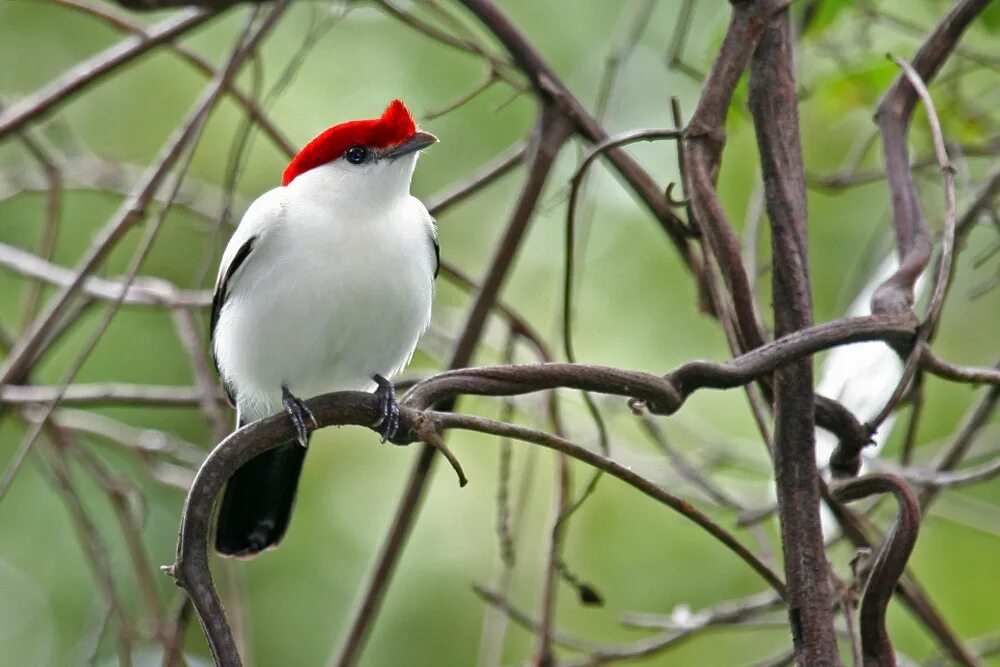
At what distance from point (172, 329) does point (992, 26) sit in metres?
4.30

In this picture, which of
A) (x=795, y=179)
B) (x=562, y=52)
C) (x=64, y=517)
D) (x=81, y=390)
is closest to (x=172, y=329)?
(x=64, y=517)

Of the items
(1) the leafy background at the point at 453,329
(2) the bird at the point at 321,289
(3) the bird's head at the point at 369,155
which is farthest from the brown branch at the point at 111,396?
(1) the leafy background at the point at 453,329

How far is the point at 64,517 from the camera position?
19.7ft

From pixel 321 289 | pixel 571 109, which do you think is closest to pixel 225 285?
pixel 321 289

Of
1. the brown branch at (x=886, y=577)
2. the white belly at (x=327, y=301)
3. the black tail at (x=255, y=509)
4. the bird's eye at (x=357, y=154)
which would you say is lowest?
the brown branch at (x=886, y=577)

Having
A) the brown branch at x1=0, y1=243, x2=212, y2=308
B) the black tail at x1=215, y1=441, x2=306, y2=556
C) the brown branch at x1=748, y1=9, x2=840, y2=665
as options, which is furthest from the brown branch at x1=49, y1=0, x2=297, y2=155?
the brown branch at x1=748, y1=9, x2=840, y2=665

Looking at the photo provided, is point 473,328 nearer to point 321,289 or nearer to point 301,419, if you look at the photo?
point 321,289

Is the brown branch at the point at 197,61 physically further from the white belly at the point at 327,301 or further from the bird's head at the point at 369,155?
the white belly at the point at 327,301

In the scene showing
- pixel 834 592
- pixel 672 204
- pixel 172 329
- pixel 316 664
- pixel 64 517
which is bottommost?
pixel 834 592

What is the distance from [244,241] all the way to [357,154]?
414 mm

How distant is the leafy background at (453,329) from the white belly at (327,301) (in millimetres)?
1115

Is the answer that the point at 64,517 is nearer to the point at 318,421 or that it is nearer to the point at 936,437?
the point at 936,437

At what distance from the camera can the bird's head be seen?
118 inches

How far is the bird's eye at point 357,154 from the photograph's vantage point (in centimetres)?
308
